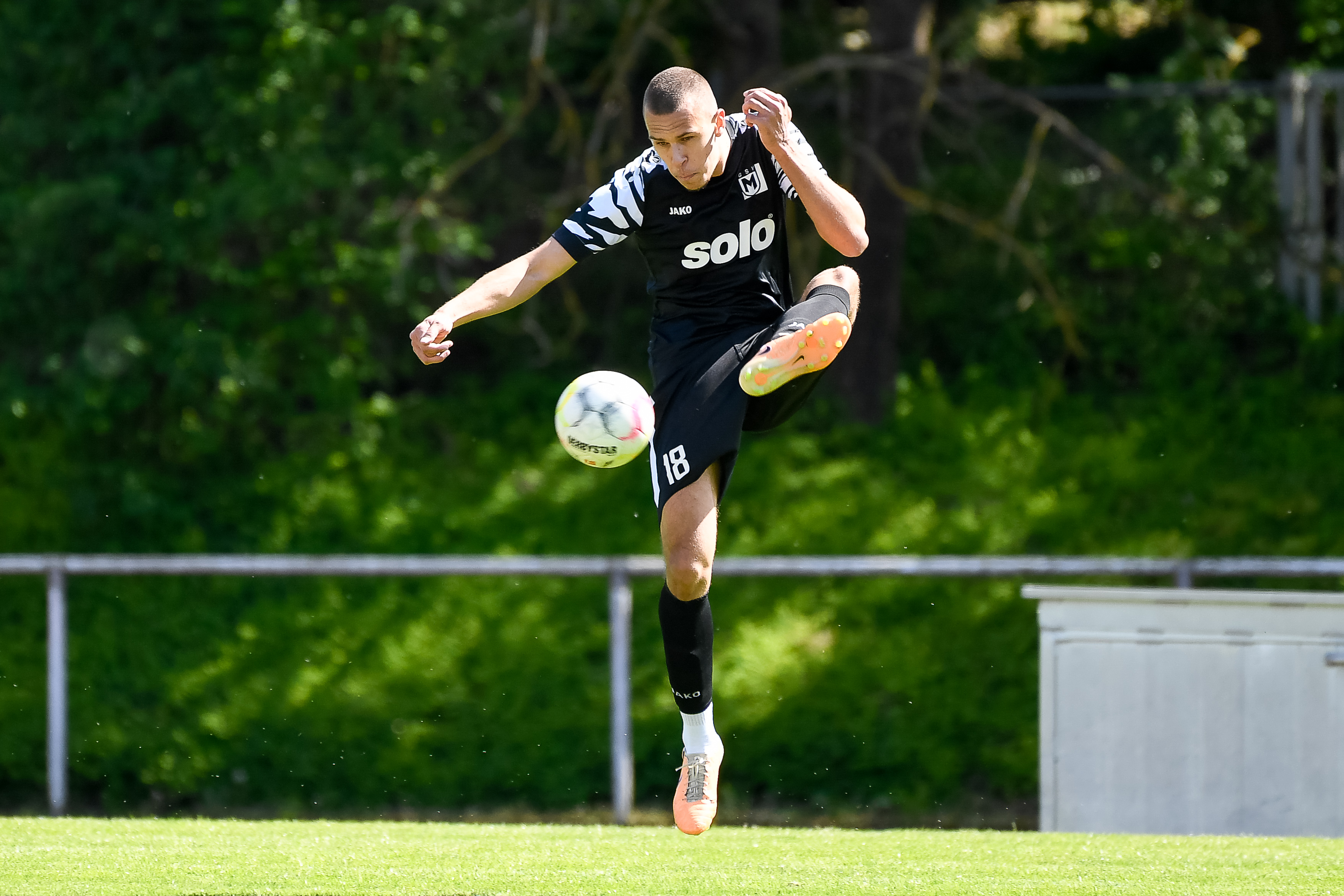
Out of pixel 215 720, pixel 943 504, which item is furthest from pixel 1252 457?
pixel 215 720

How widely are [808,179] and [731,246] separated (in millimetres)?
564

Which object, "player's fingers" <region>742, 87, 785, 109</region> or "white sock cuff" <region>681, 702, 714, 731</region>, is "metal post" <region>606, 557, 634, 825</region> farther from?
"player's fingers" <region>742, 87, 785, 109</region>

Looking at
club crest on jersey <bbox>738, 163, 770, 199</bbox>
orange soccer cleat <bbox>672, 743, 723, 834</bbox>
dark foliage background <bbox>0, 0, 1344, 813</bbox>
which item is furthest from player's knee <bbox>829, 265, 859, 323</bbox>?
dark foliage background <bbox>0, 0, 1344, 813</bbox>

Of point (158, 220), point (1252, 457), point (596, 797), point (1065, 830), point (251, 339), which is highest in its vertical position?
point (158, 220)

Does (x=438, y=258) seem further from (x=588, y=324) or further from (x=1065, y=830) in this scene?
(x=1065, y=830)

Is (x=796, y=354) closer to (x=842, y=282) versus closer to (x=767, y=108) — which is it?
(x=842, y=282)

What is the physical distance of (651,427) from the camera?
528 cm

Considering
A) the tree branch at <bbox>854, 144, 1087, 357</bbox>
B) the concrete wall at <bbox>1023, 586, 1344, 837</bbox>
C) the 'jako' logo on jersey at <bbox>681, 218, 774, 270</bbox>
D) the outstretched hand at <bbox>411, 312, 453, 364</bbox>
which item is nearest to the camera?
the outstretched hand at <bbox>411, 312, 453, 364</bbox>

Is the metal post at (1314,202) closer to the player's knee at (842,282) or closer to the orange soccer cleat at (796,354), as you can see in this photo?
the player's knee at (842,282)

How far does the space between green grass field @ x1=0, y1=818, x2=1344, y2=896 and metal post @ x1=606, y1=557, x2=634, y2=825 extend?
77cm

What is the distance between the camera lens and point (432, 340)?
4.83 metres

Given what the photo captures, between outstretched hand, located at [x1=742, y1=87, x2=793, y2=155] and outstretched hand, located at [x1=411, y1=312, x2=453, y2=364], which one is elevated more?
outstretched hand, located at [x1=742, y1=87, x2=793, y2=155]

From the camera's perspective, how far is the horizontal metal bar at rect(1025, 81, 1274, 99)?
1300cm

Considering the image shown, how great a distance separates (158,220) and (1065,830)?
313 inches
